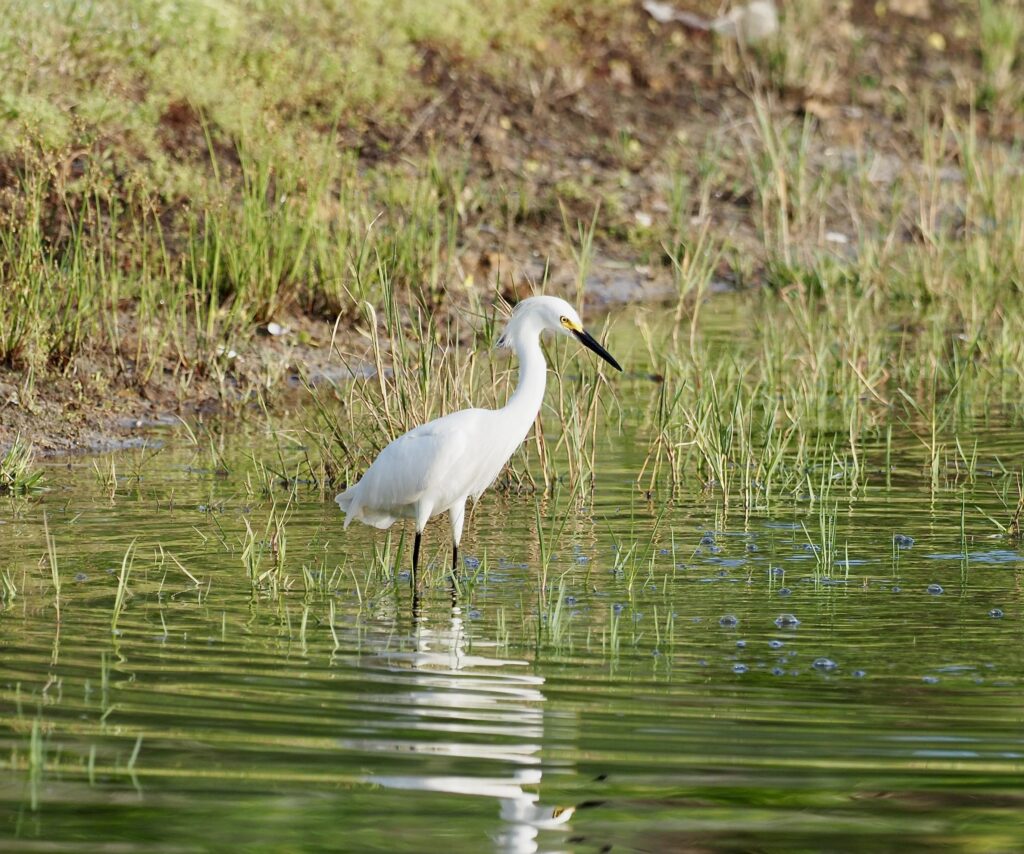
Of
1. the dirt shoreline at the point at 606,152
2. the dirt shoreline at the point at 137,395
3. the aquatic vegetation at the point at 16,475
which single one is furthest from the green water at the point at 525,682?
the dirt shoreline at the point at 606,152

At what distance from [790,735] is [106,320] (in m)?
6.52

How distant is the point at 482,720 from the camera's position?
496 cm

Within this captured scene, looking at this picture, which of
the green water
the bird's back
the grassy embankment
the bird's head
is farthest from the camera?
the grassy embankment

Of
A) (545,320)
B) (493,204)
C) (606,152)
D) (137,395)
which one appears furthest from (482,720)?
(606,152)

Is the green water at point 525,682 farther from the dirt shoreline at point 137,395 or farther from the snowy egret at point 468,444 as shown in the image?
the dirt shoreline at point 137,395

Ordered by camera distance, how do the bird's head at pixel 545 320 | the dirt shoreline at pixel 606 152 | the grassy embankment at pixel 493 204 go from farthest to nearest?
the dirt shoreline at pixel 606 152
the grassy embankment at pixel 493 204
the bird's head at pixel 545 320

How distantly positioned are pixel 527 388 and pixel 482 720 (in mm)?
2253

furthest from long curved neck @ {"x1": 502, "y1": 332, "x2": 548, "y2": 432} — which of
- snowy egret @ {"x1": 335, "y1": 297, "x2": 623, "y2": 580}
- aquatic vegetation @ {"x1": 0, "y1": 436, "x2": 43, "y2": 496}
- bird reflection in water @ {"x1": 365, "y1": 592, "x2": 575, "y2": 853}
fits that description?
aquatic vegetation @ {"x1": 0, "y1": 436, "x2": 43, "y2": 496}

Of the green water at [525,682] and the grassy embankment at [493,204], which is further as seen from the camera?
the grassy embankment at [493,204]

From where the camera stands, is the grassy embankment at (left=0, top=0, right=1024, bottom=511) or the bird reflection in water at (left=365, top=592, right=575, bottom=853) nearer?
the bird reflection in water at (left=365, top=592, right=575, bottom=853)

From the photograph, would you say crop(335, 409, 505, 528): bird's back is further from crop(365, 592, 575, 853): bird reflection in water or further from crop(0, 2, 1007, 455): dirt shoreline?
crop(0, 2, 1007, 455): dirt shoreline

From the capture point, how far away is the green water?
4297mm

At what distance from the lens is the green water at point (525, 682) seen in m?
4.30

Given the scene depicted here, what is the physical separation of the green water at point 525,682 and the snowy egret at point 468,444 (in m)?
0.31
